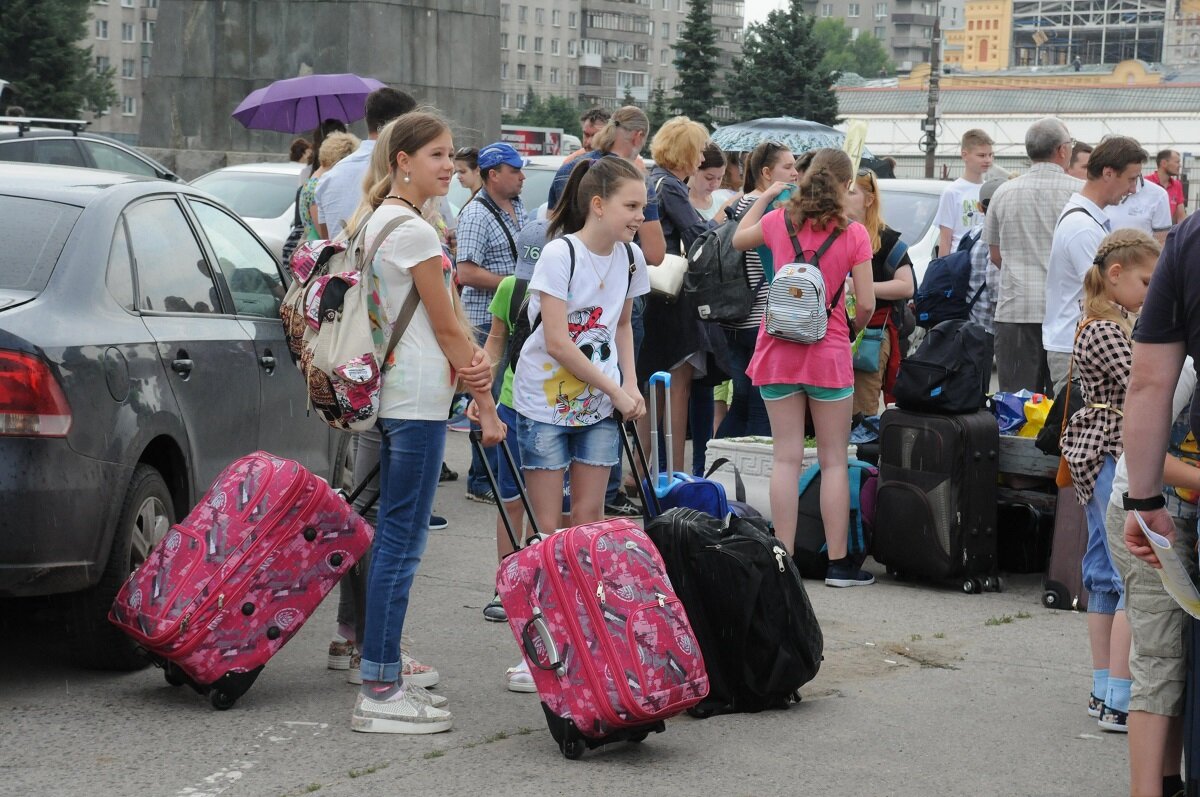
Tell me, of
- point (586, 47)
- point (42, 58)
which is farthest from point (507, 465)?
point (586, 47)

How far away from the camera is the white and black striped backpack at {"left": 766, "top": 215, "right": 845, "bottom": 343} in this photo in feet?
23.6

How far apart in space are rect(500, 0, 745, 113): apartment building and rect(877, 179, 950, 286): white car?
12923 centimetres

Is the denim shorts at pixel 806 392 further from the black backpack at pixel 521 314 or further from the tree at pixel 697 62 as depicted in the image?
the tree at pixel 697 62

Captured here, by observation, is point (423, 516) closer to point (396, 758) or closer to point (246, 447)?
point (396, 758)

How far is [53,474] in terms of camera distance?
16.9ft

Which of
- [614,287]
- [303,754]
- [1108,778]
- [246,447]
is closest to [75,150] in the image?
[246,447]

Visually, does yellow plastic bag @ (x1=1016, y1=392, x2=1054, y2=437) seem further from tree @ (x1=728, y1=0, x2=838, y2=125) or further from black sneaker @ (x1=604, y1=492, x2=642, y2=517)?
tree @ (x1=728, y1=0, x2=838, y2=125)

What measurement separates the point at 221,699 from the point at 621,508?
4.00m

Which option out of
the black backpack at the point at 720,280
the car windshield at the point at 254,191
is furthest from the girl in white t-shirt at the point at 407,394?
the car windshield at the point at 254,191

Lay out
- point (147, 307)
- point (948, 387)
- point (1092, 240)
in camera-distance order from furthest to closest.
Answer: point (1092, 240) → point (948, 387) → point (147, 307)

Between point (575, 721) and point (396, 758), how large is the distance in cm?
54

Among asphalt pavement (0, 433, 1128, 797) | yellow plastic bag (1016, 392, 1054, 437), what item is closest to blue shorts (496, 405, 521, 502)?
asphalt pavement (0, 433, 1128, 797)

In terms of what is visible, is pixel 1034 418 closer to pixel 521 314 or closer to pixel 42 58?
pixel 521 314

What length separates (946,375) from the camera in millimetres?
7453
